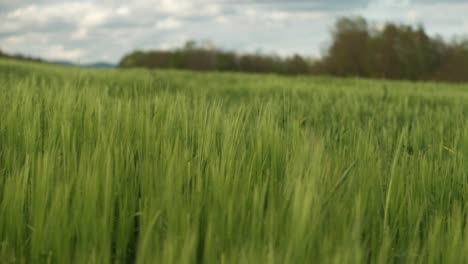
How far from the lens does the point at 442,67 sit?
1005 inches

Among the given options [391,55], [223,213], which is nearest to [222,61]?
[391,55]

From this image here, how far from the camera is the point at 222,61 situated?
3153 cm

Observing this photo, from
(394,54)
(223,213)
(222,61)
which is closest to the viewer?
(223,213)

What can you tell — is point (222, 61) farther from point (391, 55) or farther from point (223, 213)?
point (223, 213)

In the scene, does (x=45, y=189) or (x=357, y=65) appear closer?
(x=45, y=189)

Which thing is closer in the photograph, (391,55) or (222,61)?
(391,55)

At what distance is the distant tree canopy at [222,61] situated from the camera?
3069cm

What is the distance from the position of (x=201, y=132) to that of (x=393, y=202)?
441 mm

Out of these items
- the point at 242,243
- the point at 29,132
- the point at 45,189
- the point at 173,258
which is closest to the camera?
the point at 173,258

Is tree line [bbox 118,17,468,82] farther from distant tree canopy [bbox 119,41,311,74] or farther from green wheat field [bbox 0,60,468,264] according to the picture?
green wheat field [bbox 0,60,468,264]

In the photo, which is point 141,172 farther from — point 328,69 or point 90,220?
point 328,69

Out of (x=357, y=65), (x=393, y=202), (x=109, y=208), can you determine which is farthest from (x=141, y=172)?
(x=357, y=65)

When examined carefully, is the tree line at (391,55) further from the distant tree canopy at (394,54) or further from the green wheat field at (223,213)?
the green wheat field at (223,213)

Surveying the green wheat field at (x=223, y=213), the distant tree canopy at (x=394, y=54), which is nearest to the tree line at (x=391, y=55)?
the distant tree canopy at (x=394, y=54)
